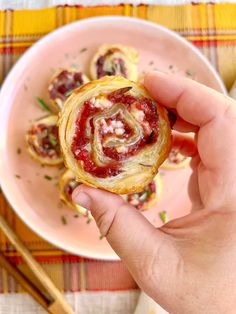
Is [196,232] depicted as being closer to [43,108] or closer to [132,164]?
[132,164]

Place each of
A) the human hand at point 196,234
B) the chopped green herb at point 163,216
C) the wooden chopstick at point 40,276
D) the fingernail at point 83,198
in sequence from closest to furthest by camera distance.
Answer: the human hand at point 196,234
the fingernail at point 83,198
the wooden chopstick at point 40,276
the chopped green herb at point 163,216

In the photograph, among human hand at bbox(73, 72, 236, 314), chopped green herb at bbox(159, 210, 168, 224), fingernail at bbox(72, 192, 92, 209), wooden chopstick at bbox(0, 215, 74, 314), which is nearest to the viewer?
human hand at bbox(73, 72, 236, 314)

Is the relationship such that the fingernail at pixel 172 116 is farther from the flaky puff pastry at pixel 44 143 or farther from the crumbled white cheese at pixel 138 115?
the flaky puff pastry at pixel 44 143

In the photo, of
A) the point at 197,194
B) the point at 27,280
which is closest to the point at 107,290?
the point at 27,280

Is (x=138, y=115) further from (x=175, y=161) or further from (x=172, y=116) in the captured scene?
(x=175, y=161)

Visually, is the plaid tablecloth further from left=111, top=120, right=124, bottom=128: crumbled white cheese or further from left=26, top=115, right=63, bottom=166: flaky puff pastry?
left=111, top=120, right=124, bottom=128: crumbled white cheese

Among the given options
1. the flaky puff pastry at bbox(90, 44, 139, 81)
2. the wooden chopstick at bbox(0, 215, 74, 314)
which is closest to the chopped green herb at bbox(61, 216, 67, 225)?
the wooden chopstick at bbox(0, 215, 74, 314)

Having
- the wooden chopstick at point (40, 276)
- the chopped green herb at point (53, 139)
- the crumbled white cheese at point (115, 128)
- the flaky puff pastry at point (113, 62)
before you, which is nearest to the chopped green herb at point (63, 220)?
the wooden chopstick at point (40, 276)
